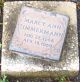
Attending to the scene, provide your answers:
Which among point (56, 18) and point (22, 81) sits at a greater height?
point (56, 18)

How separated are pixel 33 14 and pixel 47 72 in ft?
2.27

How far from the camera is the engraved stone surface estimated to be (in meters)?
3.40

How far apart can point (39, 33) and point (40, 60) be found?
31 cm

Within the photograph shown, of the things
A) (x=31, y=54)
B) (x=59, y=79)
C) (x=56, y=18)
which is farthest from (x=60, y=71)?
(x=56, y=18)

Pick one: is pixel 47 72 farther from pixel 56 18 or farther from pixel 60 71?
pixel 56 18

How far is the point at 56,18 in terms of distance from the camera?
3486 millimetres

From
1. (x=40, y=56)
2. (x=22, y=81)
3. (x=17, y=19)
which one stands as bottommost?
(x=22, y=81)

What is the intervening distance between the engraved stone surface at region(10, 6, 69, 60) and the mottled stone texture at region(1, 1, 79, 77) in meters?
0.06

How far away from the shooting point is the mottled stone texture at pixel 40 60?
3.35m

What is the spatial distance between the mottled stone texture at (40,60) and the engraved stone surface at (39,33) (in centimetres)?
6

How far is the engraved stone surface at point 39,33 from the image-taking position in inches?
134

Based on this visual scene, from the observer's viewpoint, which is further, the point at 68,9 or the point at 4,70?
the point at 68,9

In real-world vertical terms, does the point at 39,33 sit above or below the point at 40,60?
above

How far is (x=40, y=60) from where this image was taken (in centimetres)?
339
